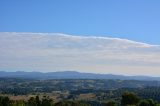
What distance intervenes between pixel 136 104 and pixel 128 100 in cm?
461

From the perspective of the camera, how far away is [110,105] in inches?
7751

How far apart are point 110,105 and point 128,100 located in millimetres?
9546

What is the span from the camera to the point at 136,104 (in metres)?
196

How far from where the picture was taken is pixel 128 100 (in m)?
198

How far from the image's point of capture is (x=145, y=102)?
618 ft

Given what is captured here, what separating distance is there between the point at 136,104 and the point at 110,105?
13000mm

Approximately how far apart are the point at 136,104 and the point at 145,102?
27.6ft

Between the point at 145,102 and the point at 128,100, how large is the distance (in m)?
11.8
